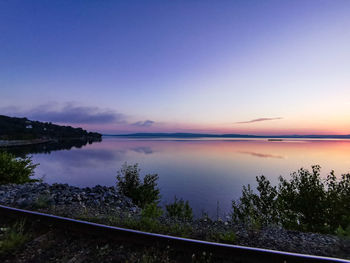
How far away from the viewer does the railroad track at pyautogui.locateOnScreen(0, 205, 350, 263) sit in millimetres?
2795

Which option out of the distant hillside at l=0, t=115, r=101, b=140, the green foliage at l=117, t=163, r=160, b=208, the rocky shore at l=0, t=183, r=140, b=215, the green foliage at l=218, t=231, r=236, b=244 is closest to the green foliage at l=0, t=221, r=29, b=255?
the rocky shore at l=0, t=183, r=140, b=215

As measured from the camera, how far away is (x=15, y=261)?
3123 mm

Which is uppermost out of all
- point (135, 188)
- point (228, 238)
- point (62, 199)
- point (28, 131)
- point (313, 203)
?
point (28, 131)

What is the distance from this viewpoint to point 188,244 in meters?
3.19

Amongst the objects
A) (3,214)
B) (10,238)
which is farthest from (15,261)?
(3,214)

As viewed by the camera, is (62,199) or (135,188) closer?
(62,199)

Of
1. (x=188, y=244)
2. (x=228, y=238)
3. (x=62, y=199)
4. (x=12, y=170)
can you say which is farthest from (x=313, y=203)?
(x=12, y=170)

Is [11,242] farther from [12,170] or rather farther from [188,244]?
[12,170]

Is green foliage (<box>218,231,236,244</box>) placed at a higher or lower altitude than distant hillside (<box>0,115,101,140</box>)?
lower

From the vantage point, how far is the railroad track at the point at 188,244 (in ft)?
9.17

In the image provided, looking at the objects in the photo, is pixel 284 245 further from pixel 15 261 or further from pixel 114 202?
pixel 114 202

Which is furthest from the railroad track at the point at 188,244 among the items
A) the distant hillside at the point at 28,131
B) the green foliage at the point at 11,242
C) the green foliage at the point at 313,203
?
the distant hillside at the point at 28,131

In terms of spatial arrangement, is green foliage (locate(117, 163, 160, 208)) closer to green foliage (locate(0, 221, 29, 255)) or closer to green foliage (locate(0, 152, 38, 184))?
green foliage (locate(0, 152, 38, 184))

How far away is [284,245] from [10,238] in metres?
5.98
